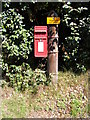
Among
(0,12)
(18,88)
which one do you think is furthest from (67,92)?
(0,12)

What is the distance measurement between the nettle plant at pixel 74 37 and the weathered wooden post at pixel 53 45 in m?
0.27

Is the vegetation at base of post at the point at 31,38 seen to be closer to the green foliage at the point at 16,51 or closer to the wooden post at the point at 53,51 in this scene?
the green foliage at the point at 16,51

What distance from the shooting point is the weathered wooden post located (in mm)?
4625

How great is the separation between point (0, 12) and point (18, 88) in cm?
162

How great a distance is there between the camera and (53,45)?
15.6ft

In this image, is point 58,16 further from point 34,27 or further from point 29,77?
point 29,77

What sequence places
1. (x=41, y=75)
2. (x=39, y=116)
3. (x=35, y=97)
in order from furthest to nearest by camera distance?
1. (x=41, y=75)
2. (x=35, y=97)
3. (x=39, y=116)

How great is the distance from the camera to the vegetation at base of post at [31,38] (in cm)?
473

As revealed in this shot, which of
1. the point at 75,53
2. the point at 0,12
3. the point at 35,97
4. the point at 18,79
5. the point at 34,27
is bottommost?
the point at 35,97

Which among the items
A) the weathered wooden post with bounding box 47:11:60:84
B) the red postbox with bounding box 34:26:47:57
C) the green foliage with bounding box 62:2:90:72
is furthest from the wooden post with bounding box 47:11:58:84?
the green foliage with bounding box 62:2:90:72

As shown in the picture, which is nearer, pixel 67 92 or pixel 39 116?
pixel 39 116

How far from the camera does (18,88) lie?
15.8 feet

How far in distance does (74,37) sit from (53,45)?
0.50 meters

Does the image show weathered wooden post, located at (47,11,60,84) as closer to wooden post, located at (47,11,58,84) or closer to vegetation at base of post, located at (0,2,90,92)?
wooden post, located at (47,11,58,84)
